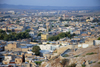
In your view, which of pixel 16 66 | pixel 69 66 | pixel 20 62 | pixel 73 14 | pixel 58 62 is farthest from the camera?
pixel 73 14

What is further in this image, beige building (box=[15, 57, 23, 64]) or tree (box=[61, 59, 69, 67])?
beige building (box=[15, 57, 23, 64])

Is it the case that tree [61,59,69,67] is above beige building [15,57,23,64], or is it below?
above

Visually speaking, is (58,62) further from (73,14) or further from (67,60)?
(73,14)

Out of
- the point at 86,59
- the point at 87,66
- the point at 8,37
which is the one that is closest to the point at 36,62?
the point at 86,59

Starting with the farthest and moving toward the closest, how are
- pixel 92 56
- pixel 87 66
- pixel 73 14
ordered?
pixel 73 14
pixel 92 56
pixel 87 66

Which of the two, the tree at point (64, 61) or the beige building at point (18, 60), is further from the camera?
the beige building at point (18, 60)

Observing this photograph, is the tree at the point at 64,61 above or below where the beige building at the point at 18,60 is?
above

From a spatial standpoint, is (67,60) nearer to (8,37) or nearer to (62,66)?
(62,66)

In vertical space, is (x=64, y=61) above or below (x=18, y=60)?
above

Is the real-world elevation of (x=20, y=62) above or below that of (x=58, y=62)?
below

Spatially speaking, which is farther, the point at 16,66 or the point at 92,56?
the point at 16,66

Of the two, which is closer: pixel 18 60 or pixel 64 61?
pixel 64 61
